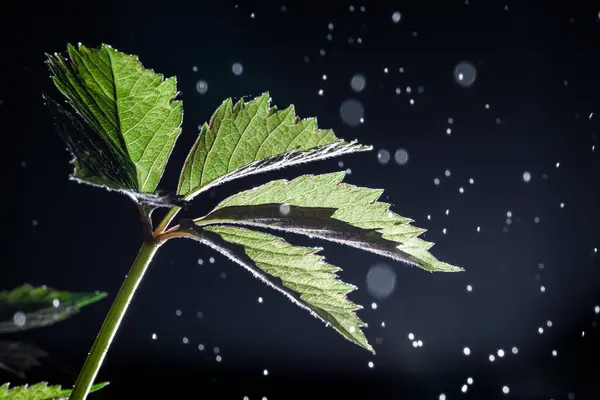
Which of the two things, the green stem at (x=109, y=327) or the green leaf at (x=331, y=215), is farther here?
the green leaf at (x=331, y=215)

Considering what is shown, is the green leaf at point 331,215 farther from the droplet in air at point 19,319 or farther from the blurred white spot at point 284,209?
the droplet in air at point 19,319

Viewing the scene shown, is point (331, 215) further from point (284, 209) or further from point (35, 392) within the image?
point (35, 392)

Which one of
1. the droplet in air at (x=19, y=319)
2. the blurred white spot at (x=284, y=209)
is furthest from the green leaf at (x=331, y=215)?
the droplet in air at (x=19, y=319)

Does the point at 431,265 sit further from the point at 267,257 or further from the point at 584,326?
the point at 584,326

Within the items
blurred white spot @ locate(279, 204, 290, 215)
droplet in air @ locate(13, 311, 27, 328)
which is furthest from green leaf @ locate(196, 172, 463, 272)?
droplet in air @ locate(13, 311, 27, 328)

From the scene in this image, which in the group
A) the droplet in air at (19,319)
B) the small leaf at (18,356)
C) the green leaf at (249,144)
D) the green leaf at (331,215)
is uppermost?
the green leaf at (249,144)

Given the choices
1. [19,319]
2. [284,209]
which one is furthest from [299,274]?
[19,319]
